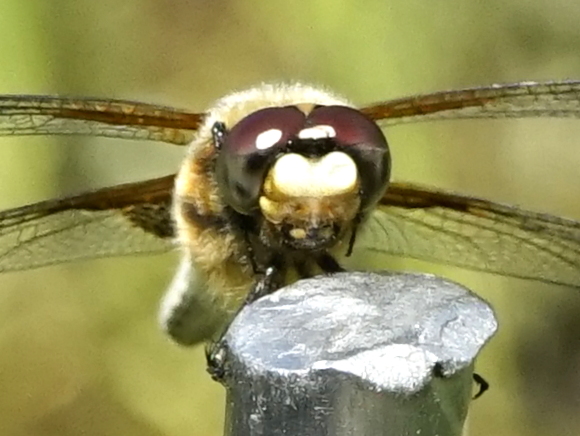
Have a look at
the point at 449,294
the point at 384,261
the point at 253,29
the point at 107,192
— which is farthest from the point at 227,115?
the point at 253,29

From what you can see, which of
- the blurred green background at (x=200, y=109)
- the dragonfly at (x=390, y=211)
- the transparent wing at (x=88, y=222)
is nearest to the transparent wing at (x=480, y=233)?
the dragonfly at (x=390, y=211)

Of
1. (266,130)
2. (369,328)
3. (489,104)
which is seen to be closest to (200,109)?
(489,104)

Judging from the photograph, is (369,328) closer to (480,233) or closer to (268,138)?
(268,138)

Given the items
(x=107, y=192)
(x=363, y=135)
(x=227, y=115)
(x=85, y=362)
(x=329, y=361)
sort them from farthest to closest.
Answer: (x=85, y=362)
(x=107, y=192)
(x=227, y=115)
(x=363, y=135)
(x=329, y=361)

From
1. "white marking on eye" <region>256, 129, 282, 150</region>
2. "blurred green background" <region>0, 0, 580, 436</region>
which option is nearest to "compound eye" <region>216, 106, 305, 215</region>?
"white marking on eye" <region>256, 129, 282, 150</region>

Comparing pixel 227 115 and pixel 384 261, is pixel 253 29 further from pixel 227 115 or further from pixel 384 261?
pixel 227 115

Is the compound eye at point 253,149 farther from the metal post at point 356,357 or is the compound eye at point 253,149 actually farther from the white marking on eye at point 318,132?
the metal post at point 356,357
